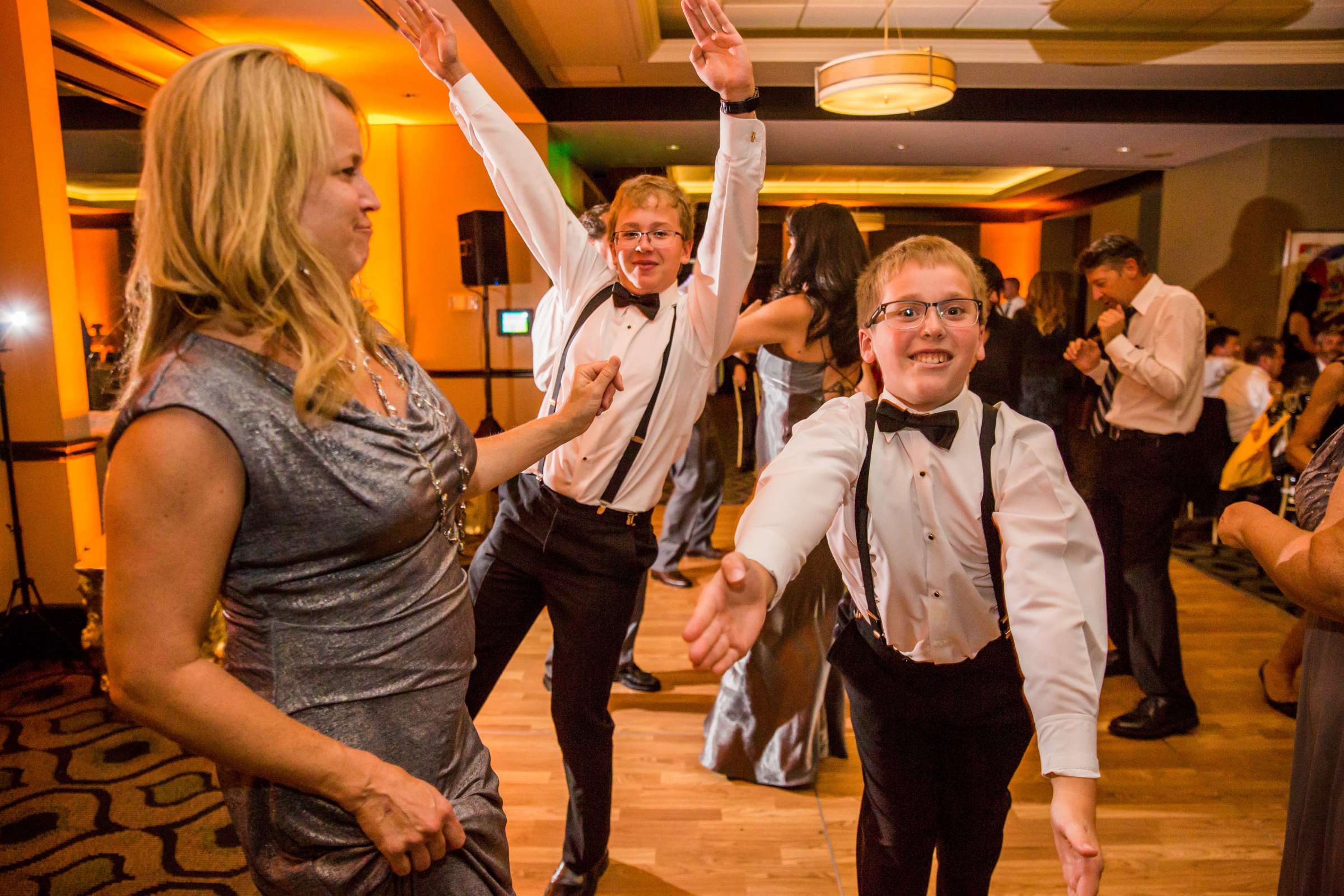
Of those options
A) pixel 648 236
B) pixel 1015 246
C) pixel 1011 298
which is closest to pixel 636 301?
pixel 648 236

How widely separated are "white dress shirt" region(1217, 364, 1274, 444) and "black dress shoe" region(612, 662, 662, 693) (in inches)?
170

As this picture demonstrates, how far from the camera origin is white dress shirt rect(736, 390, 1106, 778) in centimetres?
112

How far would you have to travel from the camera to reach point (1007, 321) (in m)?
3.06

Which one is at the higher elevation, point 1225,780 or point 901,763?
point 901,763

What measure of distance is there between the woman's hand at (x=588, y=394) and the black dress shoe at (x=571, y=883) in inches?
48.2

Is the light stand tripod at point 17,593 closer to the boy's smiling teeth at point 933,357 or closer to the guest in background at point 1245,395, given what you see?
the boy's smiling teeth at point 933,357

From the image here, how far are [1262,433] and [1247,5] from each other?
9.66ft

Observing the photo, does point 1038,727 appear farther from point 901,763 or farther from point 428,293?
point 428,293

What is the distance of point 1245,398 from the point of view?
17.4ft

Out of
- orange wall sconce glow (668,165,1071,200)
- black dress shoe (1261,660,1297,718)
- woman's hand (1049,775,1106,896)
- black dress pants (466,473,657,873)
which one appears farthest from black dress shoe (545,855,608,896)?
orange wall sconce glow (668,165,1071,200)

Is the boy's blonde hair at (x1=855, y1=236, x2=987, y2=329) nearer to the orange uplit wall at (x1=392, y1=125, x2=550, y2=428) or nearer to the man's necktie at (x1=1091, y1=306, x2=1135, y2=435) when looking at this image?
the man's necktie at (x1=1091, y1=306, x2=1135, y2=435)

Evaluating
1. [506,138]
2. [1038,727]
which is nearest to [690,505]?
[506,138]

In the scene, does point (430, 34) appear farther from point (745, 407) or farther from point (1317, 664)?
point (745, 407)

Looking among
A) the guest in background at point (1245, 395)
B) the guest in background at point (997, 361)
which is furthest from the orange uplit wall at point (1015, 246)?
the guest in background at point (997, 361)
